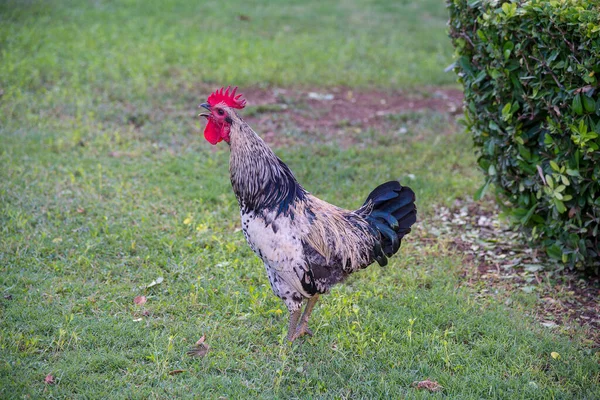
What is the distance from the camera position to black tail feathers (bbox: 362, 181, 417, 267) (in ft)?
15.2

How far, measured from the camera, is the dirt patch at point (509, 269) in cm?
527

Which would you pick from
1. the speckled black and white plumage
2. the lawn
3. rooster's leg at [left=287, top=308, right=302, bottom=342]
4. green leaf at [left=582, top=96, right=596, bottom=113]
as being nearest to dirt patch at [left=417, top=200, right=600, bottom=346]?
the lawn

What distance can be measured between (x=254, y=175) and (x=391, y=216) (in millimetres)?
1109

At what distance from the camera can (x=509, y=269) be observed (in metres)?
5.96

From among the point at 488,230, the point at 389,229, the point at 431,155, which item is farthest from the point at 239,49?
the point at 389,229

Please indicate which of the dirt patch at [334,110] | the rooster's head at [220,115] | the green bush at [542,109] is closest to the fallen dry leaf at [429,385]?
the green bush at [542,109]

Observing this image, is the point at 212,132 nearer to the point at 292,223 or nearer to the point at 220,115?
the point at 220,115

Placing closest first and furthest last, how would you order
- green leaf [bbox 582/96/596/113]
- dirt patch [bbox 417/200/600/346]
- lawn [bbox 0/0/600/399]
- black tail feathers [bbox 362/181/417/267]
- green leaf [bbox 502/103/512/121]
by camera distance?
lawn [bbox 0/0/600/399]
black tail feathers [bbox 362/181/417/267]
green leaf [bbox 582/96/596/113]
dirt patch [bbox 417/200/600/346]
green leaf [bbox 502/103/512/121]

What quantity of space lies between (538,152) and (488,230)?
4.25 feet

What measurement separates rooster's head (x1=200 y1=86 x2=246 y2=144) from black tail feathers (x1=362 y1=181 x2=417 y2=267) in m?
1.28

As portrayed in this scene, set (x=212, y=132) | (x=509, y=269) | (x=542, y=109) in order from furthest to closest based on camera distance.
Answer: (x=509, y=269), (x=542, y=109), (x=212, y=132)

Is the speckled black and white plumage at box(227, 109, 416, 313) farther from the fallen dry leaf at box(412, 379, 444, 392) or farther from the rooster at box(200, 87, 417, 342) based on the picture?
the fallen dry leaf at box(412, 379, 444, 392)

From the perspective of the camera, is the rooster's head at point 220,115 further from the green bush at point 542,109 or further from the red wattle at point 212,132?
the green bush at point 542,109

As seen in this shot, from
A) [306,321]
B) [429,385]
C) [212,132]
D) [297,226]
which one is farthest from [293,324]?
[212,132]
